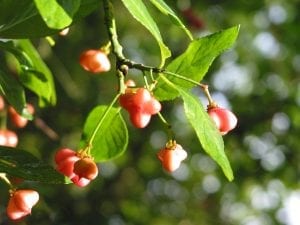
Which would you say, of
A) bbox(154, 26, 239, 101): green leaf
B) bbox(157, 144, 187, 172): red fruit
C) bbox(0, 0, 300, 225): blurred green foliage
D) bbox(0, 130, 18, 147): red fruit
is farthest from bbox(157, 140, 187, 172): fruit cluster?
bbox(0, 0, 300, 225): blurred green foliage

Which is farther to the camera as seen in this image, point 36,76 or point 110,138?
point 36,76

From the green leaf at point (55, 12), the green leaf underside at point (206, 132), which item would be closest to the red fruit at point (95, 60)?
the green leaf underside at point (206, 132)

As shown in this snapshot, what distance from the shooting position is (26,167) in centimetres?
163

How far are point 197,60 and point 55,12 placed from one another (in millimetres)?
565

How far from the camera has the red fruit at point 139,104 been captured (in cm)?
155

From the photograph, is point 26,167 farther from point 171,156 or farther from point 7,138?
point 7,138

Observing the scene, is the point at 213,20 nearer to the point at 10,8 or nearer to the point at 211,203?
the point at 211,203

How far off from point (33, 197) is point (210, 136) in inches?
21.6

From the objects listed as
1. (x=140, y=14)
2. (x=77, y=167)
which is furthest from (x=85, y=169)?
(x=140, y=14)

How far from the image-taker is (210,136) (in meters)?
1.43

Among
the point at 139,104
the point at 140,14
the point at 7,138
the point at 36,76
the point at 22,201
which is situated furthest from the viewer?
the point at 7,138

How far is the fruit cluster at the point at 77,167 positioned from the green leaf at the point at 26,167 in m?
0.04

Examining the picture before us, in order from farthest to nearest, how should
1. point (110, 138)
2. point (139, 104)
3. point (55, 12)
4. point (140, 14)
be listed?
point (110, 138) < point (139, 104) < point (140, 14) < point (55, 12)

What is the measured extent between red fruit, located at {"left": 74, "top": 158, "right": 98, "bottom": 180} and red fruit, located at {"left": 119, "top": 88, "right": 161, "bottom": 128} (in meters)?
0.15
